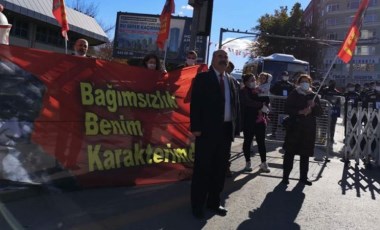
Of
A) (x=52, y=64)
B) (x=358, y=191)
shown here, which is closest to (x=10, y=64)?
(x=52, y=64)

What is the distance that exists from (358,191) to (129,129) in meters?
3.66

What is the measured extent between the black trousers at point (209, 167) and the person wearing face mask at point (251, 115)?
2.34 m

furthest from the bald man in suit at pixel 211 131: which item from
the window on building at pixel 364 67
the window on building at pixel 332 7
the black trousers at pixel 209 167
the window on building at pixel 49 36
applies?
the window on building at pixel 332 7

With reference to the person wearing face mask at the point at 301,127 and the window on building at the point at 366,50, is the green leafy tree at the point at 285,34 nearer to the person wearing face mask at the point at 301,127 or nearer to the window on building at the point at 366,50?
the window on building at the point at 366,50

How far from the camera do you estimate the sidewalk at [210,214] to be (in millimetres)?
5137

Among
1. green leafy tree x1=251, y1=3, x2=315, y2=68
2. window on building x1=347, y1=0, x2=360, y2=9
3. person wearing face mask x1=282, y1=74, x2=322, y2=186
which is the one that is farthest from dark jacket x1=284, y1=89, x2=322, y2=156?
window on building x1=347, y1=0, x2=360, y2=9

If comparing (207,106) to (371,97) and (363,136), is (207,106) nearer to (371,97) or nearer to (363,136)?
(363,136)

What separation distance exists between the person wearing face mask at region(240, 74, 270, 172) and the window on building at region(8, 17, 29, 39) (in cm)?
1256

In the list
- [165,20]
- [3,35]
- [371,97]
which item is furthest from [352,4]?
[3,35]

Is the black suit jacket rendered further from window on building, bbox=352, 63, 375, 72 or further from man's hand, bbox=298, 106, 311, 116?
window on building, bbox=352, 63, 375, 72

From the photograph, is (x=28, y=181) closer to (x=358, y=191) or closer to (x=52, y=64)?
(x=52, y=64)

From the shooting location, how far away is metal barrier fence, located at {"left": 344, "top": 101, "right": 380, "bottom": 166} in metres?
10.2

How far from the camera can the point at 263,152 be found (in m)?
8.58

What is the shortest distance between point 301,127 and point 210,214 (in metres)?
2.73
